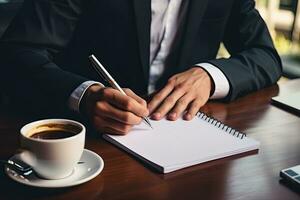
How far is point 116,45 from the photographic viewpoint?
49.6 inches

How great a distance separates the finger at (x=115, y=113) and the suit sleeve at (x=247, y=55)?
0.34 metres

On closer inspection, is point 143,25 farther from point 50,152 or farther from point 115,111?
point 50,152

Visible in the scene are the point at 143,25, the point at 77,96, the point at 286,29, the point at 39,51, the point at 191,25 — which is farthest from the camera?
the point at 286,29

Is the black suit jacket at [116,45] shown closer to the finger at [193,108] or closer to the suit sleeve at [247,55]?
the suit sleeve at [247,55]

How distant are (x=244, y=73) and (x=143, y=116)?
0.41 metres

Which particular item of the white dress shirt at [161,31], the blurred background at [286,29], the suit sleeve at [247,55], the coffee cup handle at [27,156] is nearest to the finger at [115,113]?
the coffee cup handle at [27,156]

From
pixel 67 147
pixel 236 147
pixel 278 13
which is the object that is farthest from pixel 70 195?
pixel 278 13

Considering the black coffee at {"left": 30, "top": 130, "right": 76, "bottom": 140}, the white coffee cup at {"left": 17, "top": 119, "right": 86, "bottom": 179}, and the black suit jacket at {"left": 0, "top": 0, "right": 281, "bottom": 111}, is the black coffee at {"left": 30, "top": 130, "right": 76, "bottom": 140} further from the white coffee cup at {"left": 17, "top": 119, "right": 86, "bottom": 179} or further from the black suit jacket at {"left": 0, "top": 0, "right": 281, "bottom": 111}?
the black suit jacket at {"left": 0, "top": 0, "right": 281, "bottom": 111}

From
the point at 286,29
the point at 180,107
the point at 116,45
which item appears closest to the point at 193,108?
the point at 180,107

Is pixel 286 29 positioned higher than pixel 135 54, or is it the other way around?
pixel 135 54

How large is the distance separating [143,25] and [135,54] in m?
0.09

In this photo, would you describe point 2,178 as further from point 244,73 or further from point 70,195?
point 244,73

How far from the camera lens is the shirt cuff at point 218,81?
1.09m

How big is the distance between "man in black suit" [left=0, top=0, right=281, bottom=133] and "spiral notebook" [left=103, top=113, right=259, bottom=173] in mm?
29
